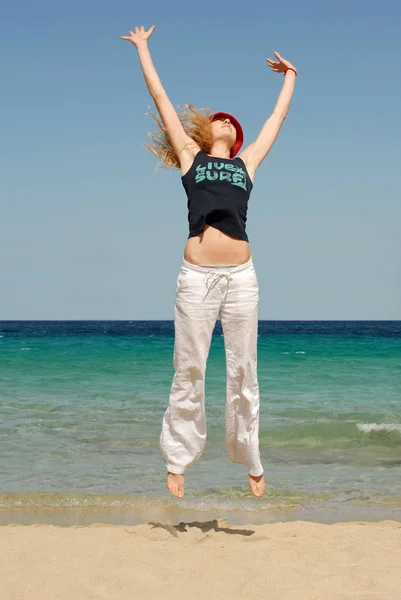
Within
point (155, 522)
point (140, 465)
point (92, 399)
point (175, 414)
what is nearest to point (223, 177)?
point (175, 414)

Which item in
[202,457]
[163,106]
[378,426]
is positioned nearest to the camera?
[163,106]

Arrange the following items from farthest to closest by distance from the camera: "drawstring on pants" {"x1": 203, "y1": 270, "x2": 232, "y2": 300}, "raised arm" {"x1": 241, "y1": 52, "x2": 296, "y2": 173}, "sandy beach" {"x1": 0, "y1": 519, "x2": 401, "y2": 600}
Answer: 1. "raised arm" {"x1": 241, "y1": 52, "x2": 296, "y2": 173}
2. "drawstring on pants" {"x1": 203, "y1": 270, "x2": 232, "y2": 300}
3. "sandy beach" {"x1": 0, "y1": 519, "x2": 401, "y2": 600}

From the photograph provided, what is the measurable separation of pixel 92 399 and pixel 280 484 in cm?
793

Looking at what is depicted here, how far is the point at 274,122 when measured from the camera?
18.2ft

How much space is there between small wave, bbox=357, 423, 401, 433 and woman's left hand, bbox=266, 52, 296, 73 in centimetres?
688

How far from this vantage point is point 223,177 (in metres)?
5.11

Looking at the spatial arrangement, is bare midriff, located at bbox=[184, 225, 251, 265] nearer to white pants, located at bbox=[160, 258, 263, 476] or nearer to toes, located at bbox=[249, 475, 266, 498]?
white pants, located at bbox=[160, 258, 263, 476]

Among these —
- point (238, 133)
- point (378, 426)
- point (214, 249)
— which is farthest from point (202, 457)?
point (238, 133)

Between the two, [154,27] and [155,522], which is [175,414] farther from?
[154,27]

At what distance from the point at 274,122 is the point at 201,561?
325 centimetres

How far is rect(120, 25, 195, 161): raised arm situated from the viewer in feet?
17.4

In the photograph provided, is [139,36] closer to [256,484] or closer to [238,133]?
[238,133]

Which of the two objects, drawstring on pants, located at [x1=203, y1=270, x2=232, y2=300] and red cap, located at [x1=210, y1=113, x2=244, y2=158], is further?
red cap, located at [x1=210, y1=113, x2=244, y2=158]

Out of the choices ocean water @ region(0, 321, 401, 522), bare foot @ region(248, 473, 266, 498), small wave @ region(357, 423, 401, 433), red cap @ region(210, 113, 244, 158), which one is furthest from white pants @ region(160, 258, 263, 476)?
small wave @ region(357, 423, 401, 433)
